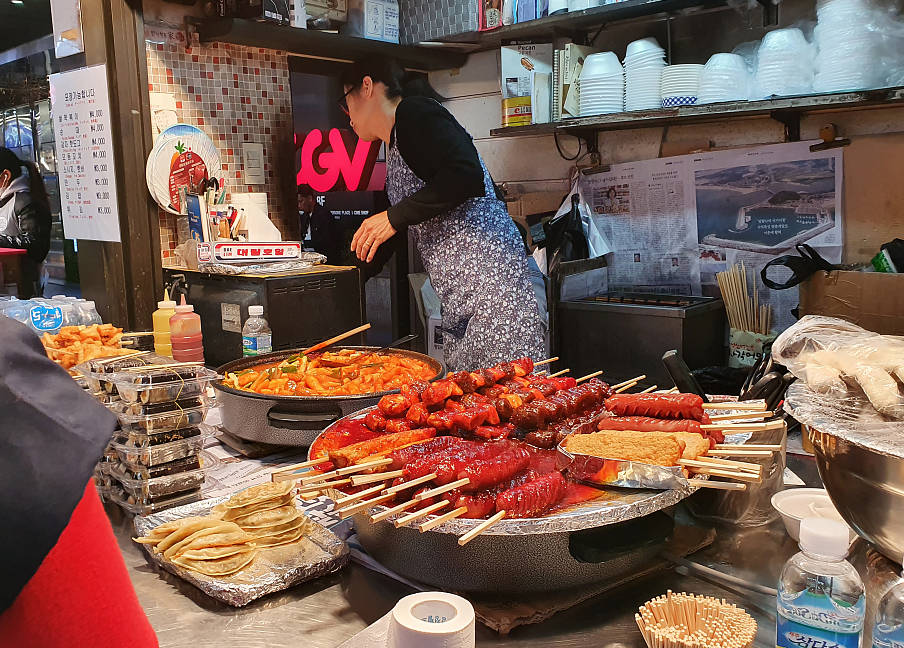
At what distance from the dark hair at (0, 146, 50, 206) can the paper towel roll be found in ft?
18.5

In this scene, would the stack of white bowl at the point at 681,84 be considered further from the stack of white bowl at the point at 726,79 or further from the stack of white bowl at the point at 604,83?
the stack of white bowl at the point at 604,83

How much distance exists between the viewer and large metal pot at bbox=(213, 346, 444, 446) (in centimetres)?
170

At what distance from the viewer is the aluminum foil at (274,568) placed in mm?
1137

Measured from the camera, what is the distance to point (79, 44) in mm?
3467

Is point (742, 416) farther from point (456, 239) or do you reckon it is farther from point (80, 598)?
point (456, 239)

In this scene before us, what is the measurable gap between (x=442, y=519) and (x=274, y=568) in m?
0.35

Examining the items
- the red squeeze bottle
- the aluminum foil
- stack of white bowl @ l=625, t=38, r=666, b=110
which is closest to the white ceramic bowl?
the aluminum foil

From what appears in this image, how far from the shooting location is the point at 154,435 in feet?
4.79

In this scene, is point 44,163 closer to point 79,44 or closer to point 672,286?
point 79,44

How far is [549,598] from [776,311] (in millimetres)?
2892

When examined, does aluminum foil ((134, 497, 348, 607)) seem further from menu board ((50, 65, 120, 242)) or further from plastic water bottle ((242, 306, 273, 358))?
menu board ((50, 65, 120, 242))

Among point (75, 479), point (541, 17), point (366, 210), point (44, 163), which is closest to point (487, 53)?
point (541, 17)

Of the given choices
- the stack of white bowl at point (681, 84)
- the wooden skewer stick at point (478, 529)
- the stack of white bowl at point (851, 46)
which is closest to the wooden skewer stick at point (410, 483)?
the wooden skewer stick at point (478, 529)

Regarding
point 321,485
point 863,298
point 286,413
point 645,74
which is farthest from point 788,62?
point 321,485
